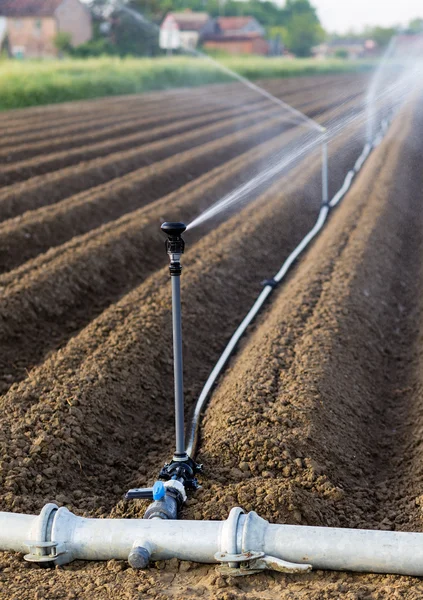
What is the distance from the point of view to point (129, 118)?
22016 millimetres

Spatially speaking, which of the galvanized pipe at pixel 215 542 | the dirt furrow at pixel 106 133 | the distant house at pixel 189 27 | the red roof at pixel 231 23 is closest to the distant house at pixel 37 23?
the distant house at pixel 189 27

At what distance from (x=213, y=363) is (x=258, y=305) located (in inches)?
45.5

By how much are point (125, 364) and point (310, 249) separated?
428cm

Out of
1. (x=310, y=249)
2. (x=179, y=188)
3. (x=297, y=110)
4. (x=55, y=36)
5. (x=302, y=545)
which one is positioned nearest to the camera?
(x=302, y=545)

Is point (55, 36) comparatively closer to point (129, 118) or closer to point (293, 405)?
point (129, 118)

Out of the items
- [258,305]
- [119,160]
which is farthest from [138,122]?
[258,305]

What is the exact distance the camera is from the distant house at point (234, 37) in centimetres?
4916

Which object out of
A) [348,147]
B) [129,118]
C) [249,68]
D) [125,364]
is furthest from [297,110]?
[125,364]

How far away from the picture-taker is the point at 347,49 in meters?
52.2

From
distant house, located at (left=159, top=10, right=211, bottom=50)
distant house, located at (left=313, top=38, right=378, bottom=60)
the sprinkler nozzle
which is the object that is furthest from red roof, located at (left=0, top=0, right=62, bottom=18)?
the sprinkler nozzle

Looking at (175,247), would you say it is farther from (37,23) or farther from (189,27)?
(189,27)

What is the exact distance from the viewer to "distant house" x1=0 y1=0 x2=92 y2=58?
127 ft

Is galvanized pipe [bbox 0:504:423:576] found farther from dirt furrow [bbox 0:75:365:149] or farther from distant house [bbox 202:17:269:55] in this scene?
distant house [bbox 202:17:269:55]

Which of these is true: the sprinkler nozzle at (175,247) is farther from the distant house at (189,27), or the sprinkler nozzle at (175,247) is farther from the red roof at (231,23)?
the red roof at (231,23)
